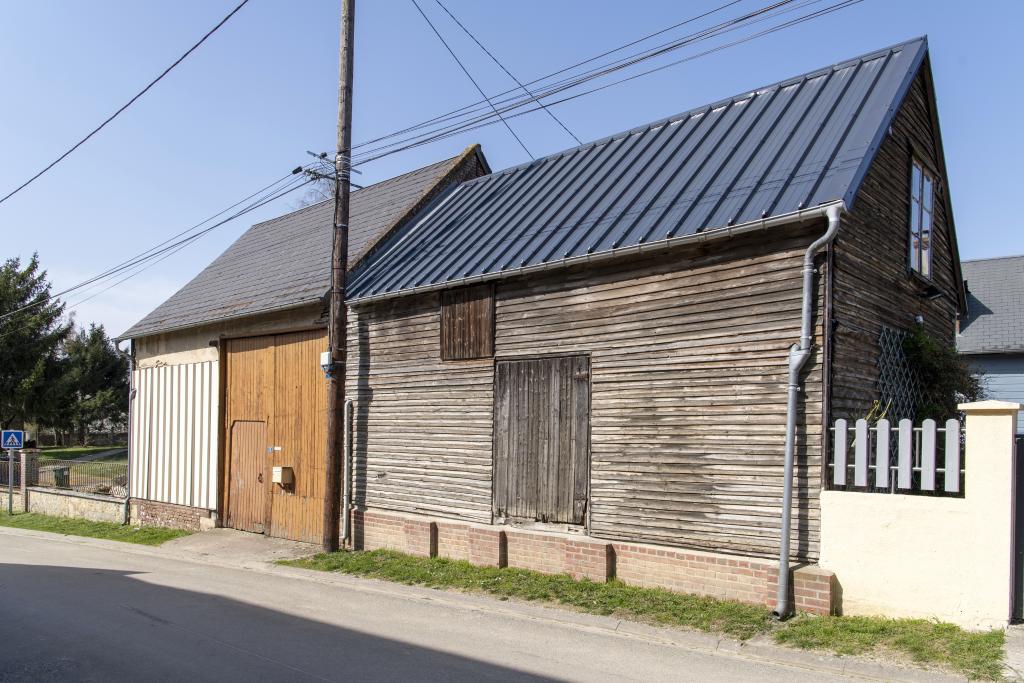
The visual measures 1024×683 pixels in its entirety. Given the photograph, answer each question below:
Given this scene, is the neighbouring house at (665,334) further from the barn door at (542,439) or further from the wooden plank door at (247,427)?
the wooden plank door at (247,427)

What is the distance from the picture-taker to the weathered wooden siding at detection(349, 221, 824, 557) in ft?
29.2

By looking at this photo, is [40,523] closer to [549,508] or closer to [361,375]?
[361,375]

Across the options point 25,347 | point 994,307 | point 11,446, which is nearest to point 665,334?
point 994,307

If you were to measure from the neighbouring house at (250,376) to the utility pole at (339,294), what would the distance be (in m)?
1.03

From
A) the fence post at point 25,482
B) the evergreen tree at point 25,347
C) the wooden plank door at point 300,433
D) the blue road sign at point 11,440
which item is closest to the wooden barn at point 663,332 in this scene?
the wooden plank door at point 300,433

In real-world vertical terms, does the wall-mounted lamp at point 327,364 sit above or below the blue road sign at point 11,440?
above

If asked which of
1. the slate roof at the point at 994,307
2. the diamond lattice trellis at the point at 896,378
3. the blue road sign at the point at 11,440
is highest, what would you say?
the slate roof at the point at 994,307

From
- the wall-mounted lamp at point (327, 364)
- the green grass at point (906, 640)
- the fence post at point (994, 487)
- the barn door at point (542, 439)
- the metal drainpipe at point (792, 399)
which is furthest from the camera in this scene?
the wall-mounted lamp at point (327, 364)

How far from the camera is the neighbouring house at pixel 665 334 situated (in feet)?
29.2

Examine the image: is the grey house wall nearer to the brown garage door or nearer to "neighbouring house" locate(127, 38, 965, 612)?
"neighbouring house" locate(127, 38, 965, 612)

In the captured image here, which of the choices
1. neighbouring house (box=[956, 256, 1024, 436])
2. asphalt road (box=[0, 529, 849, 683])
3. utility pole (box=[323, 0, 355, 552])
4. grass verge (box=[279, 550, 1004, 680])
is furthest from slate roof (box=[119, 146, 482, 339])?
neighbouring house (box=[956, 256, 1024, 436])

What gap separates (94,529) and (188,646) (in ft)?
45.4

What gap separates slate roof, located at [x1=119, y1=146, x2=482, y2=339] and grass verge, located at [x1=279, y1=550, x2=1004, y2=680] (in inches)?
227

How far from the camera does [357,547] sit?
13.8 metres
